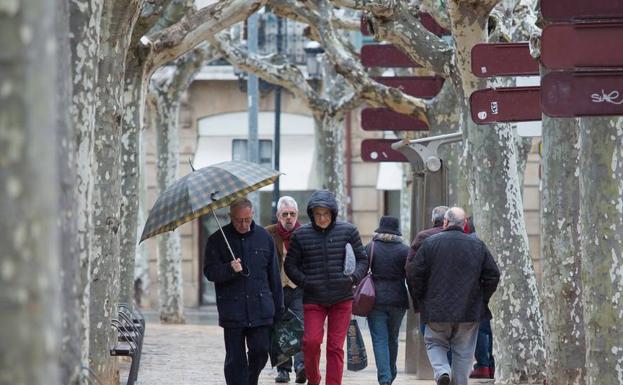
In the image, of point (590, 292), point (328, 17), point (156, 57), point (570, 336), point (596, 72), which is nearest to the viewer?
point (596, 72)

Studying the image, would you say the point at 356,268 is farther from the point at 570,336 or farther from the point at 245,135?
the point at 245,135

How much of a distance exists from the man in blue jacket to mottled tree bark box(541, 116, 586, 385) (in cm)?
228

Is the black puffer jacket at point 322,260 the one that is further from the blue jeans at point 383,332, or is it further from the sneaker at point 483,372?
the sneaker at point 483,372

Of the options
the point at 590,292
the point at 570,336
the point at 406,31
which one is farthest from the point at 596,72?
the point at 406,31

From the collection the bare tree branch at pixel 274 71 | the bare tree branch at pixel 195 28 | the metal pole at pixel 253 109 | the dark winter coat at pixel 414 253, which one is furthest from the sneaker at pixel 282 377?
the metal pole at pixel 253 109

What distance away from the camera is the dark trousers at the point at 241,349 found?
11945 mm

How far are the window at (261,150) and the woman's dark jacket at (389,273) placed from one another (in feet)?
82.4

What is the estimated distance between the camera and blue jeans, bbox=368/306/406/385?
13938mm

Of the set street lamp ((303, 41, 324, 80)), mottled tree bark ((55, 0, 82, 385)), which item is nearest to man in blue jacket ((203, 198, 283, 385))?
mottled tree bark ((55, 0, 82, 385))

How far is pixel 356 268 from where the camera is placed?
12.9 m

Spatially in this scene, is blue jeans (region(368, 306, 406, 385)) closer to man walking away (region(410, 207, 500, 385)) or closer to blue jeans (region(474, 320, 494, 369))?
man walking away (region(410, 207, 500, 385))

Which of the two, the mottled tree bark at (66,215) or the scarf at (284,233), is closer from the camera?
the mottled tree bark at (66,215)

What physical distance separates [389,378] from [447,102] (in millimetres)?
7806

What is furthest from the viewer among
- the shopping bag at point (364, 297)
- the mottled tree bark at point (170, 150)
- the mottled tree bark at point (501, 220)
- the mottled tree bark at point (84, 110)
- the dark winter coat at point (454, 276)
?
the mottled tree bark at point (170, 150)
